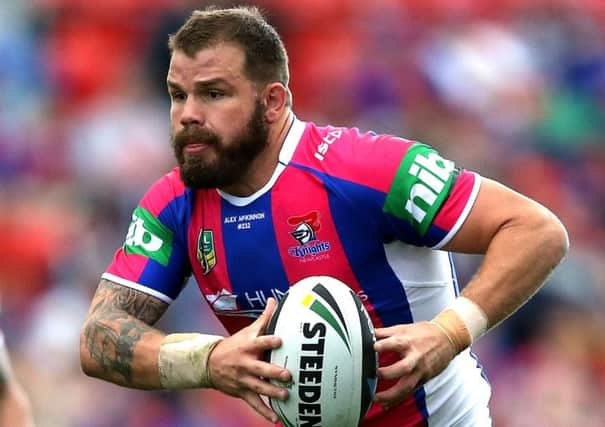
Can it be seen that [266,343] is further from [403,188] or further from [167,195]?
[167,195]

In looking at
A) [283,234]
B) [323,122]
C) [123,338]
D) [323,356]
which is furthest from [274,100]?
[323,122]

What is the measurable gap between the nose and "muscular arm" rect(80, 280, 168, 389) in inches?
27.5

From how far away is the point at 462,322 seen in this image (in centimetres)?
416

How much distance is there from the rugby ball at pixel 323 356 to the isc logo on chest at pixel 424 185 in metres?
0.47

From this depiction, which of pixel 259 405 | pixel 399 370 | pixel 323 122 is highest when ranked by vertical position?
pixel 399 370

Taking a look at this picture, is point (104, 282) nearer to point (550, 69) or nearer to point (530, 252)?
point (530, 252)

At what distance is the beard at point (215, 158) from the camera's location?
176 inches

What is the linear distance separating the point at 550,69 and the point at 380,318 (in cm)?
609

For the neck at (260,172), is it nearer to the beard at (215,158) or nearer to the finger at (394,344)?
the beard at (215,158)

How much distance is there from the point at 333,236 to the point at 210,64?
2.46 ft

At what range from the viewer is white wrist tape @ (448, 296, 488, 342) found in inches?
164

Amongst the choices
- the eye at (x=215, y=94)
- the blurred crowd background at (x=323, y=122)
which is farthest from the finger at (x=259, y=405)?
the blurred crowd background at (x=323, y=122)

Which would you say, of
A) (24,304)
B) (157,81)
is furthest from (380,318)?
(157,81)

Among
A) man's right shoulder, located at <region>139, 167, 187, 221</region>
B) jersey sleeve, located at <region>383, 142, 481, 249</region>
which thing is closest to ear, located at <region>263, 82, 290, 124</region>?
man's right shoulder, located at <region>139, 167, 187, 221</region>
